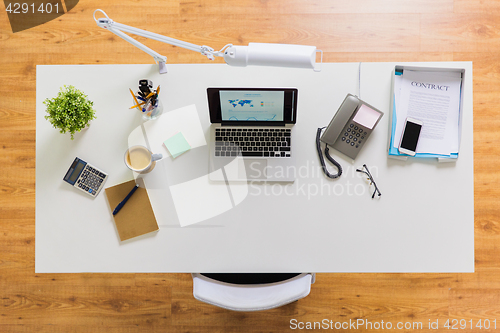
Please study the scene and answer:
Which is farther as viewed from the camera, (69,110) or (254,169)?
(254,169)

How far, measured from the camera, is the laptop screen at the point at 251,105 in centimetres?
107

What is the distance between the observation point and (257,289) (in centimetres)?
109

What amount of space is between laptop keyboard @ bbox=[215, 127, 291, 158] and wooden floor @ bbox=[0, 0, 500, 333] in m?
0.84

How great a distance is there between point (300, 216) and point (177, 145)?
52cm

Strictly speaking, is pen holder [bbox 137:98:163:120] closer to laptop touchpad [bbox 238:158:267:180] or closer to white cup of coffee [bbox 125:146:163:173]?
white cup of coffee [bbox 125:146:163:173]

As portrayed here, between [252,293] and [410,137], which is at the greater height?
Answer: [410,137]

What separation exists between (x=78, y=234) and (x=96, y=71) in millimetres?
607

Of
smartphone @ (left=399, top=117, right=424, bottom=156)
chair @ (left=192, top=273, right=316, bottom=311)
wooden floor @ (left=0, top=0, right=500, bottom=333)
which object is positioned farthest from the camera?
wooden floor @ (left=0, top=0, right=500, bottom=333)

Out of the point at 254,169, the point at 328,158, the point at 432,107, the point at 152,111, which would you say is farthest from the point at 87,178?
the point at 432,107

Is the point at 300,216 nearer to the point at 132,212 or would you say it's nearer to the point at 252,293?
the point at 252,293

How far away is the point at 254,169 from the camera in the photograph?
1177 mm

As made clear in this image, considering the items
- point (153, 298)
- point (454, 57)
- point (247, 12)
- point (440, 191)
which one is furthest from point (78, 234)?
point (454, 57)

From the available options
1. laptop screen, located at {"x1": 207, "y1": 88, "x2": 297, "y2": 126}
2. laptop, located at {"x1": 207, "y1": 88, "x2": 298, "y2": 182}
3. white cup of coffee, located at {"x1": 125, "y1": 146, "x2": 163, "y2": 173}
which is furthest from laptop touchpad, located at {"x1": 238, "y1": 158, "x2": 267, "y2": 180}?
white cup of coffee, located at {"x1": 125, "y1": 146, "x2": 163, "y2": 173}

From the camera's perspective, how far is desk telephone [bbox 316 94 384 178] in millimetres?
1157
